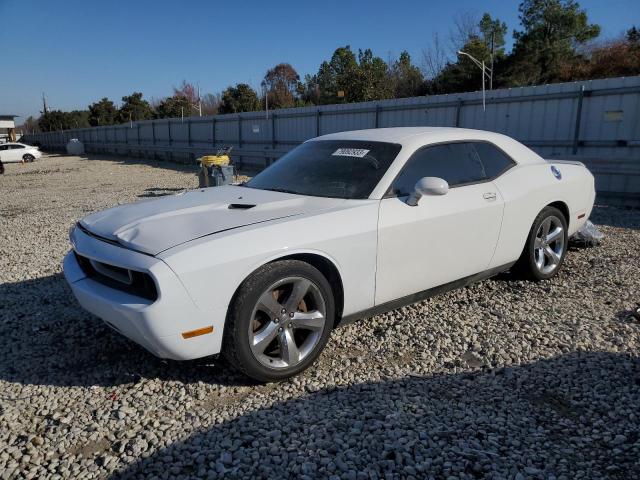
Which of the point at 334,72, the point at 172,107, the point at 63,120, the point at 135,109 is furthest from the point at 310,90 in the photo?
the point at 63,120

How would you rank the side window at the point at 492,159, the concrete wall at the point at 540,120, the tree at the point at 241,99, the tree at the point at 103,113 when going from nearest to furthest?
1. the side window at the point at 492,159
2. the concrete wall at the point at 540,120
3. the tree at the point at 241,99
4. the tree at the point at 103,113

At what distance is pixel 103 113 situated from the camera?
2726 inches

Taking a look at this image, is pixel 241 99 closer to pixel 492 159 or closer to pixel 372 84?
pixel 372 84

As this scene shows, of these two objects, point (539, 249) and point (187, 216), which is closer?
point (187, 216)

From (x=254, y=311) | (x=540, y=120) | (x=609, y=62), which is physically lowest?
(x=254, y=311)

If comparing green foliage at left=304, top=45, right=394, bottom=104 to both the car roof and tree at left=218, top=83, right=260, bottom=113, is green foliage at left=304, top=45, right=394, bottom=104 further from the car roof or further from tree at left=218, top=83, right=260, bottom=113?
the car roof

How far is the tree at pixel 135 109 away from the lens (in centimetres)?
6431

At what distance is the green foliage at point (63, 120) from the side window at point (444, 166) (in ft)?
276

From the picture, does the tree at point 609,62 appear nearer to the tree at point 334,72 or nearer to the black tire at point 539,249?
the tree at point 334,72

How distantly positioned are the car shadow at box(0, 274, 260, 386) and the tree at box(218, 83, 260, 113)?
4590cm

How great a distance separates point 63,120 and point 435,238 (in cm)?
8684

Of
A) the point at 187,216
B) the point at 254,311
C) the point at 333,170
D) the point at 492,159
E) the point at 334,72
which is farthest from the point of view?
the point at 334,72

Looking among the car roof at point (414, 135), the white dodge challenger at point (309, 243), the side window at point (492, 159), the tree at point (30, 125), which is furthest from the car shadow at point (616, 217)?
the tree at point (30, 125)

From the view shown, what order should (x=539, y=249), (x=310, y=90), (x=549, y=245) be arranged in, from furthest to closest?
(x=310, y=90) → (x=549, y=245) → (x=539, y=249)
